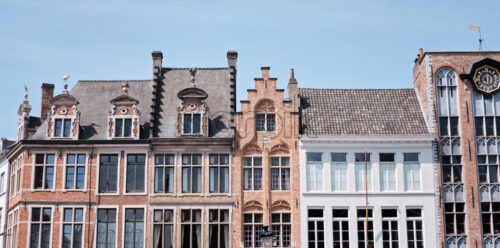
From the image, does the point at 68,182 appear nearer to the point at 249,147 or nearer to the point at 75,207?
the point at 75,207

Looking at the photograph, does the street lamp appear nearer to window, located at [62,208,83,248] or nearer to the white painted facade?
the white painted facade

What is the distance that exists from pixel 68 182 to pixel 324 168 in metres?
12.7

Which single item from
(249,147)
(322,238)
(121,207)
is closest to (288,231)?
(322,238)

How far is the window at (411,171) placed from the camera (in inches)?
1475

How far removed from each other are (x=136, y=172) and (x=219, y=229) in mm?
5024

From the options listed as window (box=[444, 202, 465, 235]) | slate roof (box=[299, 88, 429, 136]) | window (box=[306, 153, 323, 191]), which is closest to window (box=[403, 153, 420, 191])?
slate roof (box=[299, 88, 429, 136])

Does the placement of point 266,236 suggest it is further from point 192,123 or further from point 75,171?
point 75,171

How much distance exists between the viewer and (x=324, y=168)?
37.3 metres

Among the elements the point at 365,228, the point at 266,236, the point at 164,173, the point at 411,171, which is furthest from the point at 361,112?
the point at 164,173

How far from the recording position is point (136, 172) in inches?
1479

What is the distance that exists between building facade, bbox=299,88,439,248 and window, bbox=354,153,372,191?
0.05 metres

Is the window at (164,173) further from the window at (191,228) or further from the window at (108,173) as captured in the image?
the window at (108,173)

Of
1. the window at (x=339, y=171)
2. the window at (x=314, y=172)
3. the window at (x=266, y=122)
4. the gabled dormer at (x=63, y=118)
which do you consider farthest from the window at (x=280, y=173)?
the gabled dormer at (x=63, y=118)

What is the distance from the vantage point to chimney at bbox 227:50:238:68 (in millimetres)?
40844
